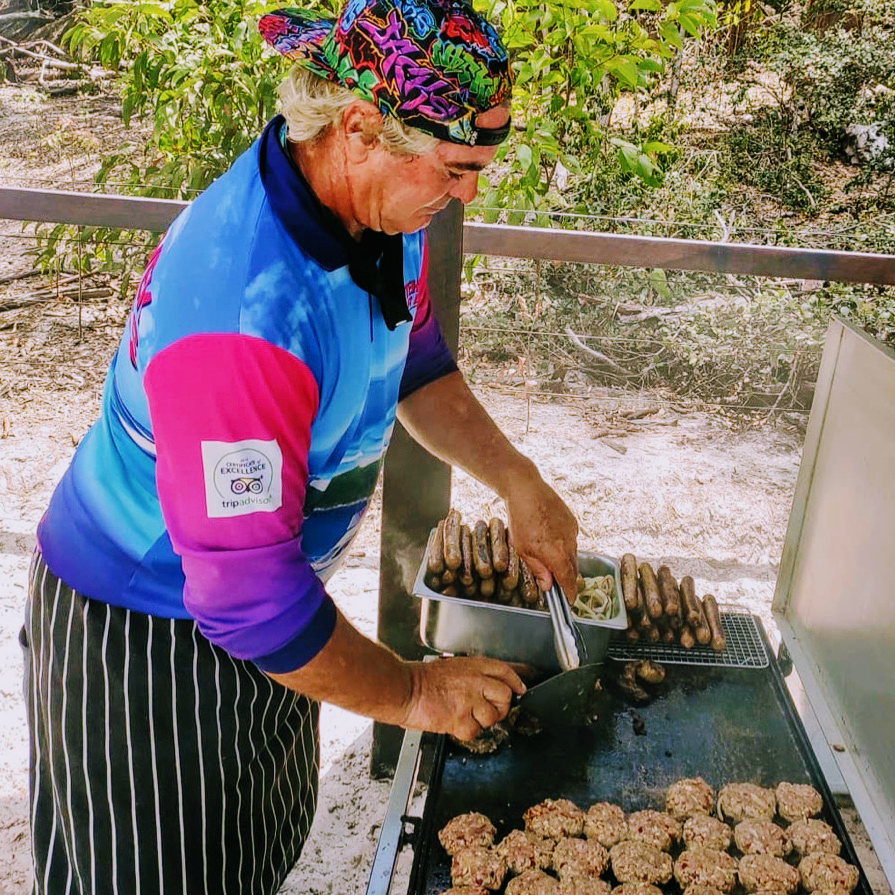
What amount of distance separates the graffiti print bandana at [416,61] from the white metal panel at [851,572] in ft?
4.18

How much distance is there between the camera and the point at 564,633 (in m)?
1.82

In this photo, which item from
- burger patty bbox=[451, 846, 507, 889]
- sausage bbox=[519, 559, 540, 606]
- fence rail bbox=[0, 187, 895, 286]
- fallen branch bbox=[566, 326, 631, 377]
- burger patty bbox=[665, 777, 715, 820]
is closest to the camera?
burger patty bbox=[451, 846, 507, 889]

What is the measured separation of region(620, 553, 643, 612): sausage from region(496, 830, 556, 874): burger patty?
2.32 feet

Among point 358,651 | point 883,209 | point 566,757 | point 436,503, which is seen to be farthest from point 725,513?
point 883,209

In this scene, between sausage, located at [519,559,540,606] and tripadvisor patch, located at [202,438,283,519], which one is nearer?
tripadvisor patch, located at [202,438,283,519]

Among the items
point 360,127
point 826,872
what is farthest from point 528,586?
point 360,127

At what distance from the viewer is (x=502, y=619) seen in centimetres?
197

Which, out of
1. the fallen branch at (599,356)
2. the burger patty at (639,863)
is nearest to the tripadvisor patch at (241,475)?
the burger patty at (639,863)

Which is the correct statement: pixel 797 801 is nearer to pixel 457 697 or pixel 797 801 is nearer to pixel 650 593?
pixel 650 593

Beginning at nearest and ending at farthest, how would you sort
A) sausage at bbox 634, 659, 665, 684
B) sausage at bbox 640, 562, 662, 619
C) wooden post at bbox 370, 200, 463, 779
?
sausage at bbox 634, 659, 665, 684 → sausage at bbox 640, 562, 662, 619 → wooden post at bbox 370, 200, 463, 779

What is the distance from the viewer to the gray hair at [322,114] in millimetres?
1246

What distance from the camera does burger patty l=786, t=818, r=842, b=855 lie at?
71.6 inches

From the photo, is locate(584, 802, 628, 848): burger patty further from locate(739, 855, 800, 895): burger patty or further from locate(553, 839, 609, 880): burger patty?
locate(739, 855, 800, 895): burger patty

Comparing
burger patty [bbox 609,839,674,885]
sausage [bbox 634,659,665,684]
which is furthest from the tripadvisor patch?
sausage [bbox 634,659,665,684]
